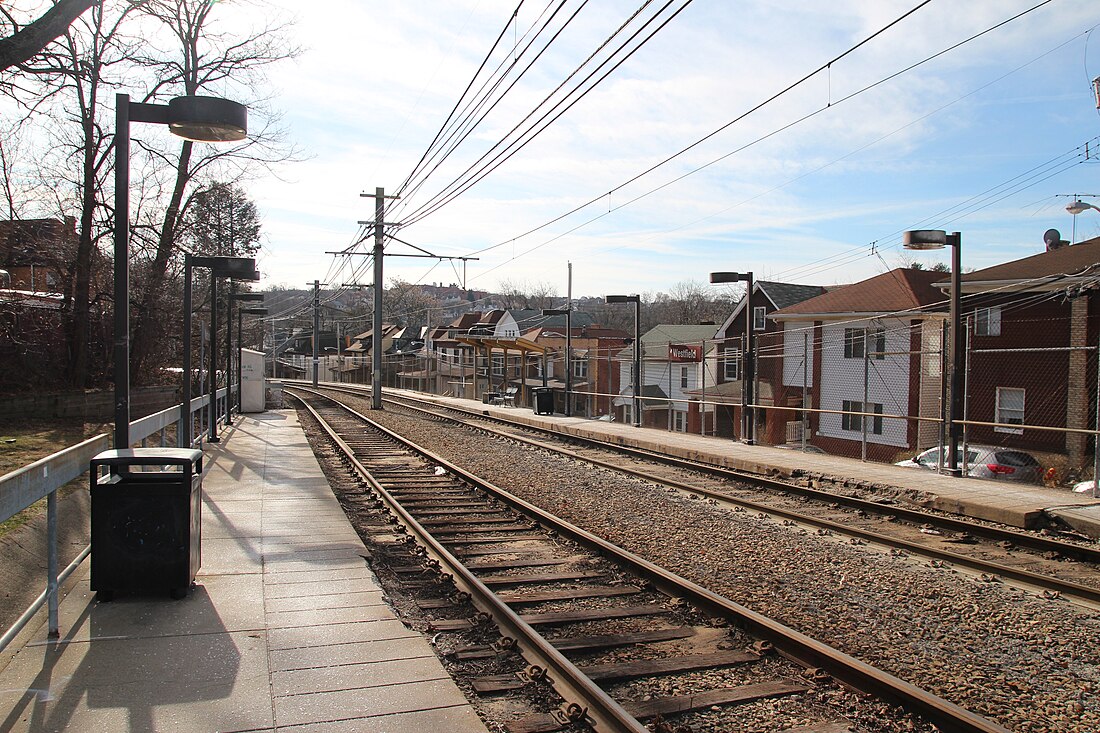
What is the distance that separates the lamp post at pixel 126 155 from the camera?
6719 millimetres

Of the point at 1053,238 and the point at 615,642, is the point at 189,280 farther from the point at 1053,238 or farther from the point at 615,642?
the point at 1053,238

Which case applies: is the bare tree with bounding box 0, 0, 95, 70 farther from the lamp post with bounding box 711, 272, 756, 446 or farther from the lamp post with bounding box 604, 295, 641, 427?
the lamp post with bounding box 604, 295, 641, 427

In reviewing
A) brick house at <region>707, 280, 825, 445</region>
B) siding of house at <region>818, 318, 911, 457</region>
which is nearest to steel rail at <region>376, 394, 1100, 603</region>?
siding of house at <region>818, 318, 911, 457</region>

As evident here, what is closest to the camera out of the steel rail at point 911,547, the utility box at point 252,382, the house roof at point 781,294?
the steel rail at point 911,547

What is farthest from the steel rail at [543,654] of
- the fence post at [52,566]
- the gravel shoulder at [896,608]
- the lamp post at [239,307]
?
the lamp post at [239,307]

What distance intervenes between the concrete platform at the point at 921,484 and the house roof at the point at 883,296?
13.8m

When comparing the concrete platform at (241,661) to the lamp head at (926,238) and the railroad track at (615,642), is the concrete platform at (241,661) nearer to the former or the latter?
the railroad track at (615,642)

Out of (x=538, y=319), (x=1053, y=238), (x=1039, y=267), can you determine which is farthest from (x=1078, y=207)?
(x=538, y=319)

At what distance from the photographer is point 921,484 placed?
12.4m

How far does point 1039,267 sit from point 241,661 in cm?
2424

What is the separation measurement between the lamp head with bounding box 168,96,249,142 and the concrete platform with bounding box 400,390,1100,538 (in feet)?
31.7

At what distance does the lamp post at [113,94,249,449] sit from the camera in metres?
6.72

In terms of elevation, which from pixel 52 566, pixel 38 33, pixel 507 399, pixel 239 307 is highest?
pixel 38 33

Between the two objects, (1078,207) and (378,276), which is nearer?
(1078,207)
